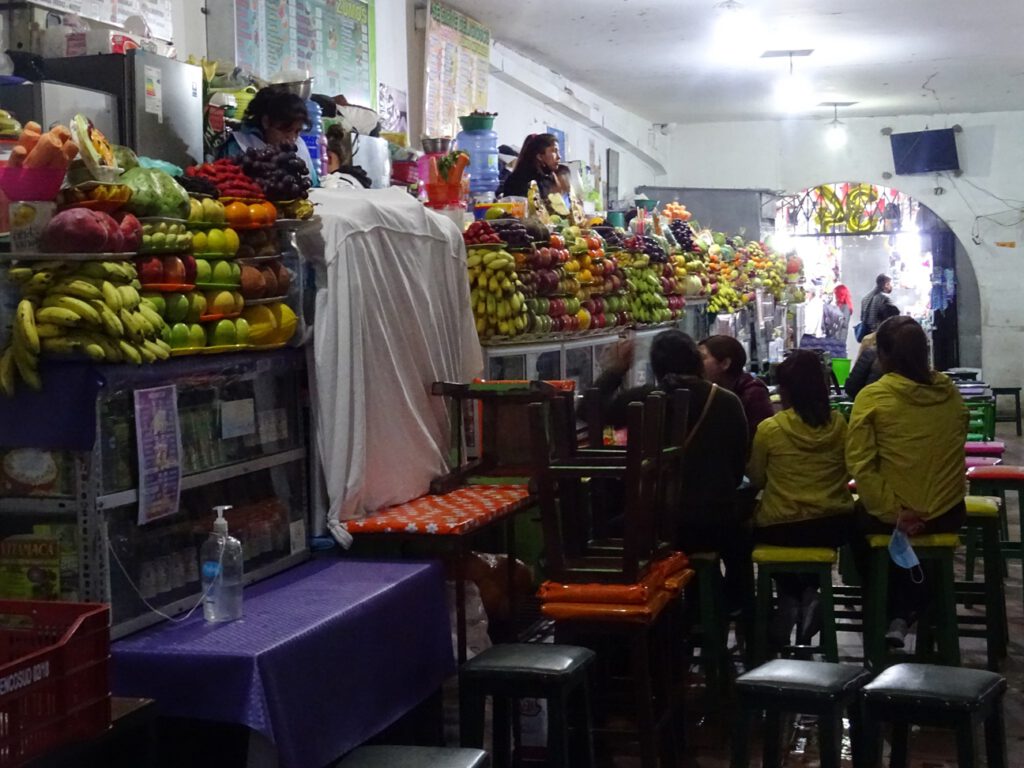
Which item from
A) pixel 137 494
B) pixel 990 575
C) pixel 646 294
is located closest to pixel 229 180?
pixel 137 494

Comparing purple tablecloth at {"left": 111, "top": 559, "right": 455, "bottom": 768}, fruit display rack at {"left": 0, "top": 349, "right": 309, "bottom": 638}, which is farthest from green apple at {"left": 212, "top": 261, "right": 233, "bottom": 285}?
purple tablecloth at {"left": 111, "top": 559, "right": 455, "bottom": 768}

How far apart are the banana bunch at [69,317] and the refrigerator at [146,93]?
2.87ft

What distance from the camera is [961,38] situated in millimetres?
10125

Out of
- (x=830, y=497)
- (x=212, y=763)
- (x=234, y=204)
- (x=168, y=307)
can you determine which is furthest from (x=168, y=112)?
(x=830, y=497)

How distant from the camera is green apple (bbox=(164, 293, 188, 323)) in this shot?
3260 mm

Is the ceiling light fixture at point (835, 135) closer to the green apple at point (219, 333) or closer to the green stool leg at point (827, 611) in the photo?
the green stool leg at point (827, 611)

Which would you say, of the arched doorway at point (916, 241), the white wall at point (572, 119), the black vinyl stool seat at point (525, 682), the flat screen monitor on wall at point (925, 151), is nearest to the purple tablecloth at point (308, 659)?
the black vinyl stool seat at point (525, 682)

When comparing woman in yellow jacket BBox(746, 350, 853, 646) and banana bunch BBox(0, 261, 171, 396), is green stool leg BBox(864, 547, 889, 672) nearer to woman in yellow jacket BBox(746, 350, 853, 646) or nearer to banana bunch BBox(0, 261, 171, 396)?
woman in yellow jacket BBox(746, 350, 853, 646)

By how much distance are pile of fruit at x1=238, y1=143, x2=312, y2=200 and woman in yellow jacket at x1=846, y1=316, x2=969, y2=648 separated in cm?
239

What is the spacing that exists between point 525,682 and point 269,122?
201cm

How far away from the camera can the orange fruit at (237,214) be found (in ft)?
11.7

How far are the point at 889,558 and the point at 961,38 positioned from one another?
661 cm

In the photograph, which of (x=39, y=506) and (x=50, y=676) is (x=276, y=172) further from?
(x=50, y=676)

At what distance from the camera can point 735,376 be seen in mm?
5648
